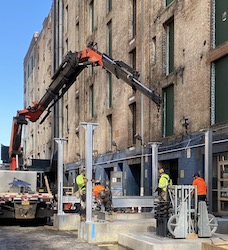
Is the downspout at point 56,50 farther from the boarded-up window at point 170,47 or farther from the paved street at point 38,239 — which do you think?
the paved street at point 38,239

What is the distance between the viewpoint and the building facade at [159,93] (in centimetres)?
1752

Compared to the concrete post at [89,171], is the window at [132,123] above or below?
above

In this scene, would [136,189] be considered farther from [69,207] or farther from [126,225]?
[126,225]

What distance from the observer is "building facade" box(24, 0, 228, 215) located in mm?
17516

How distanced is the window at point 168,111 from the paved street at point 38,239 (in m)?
7.03

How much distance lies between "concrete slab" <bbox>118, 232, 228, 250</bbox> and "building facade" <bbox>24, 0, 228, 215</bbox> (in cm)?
417

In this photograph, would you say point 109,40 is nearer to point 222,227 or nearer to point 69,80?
point 69,80

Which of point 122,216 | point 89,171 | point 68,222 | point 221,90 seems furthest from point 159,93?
point 89,171

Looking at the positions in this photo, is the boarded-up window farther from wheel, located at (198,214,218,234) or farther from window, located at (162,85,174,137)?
wheel, located at (198,214,218,234)

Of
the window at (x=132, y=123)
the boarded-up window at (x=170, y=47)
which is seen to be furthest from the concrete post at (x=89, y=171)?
the window at (x=132, y=123)

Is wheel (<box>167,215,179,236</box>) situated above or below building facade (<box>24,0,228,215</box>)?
below

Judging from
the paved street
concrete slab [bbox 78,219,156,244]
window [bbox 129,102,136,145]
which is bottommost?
the paved street

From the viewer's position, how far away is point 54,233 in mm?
16031

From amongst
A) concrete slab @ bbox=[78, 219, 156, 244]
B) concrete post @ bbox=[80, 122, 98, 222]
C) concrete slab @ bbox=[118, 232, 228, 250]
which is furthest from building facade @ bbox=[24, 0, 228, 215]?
concrete slab @ bbox=[118, 232, 228, 250]
